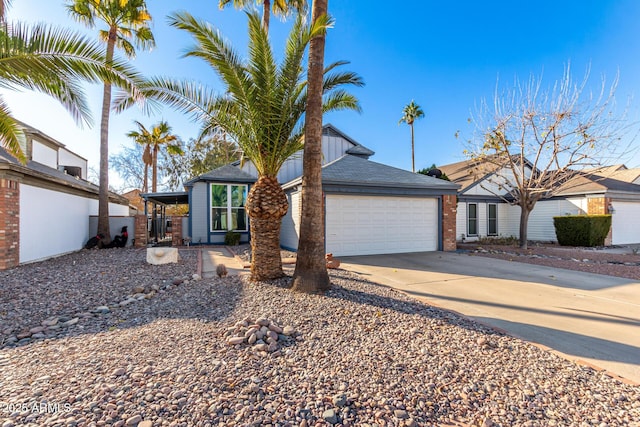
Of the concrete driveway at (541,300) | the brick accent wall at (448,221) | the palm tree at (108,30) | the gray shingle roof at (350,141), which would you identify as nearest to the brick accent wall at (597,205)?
the brick accent wall at (448,221)

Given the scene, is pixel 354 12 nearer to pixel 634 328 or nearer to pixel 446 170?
pixel 634 328

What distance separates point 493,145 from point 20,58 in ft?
48.0

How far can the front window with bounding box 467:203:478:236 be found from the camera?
1631 cm

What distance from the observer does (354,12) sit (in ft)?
29.1

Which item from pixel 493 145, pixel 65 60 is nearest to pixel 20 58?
pixel 65 60

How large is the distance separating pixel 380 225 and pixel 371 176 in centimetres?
187

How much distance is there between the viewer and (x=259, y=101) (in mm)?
6004

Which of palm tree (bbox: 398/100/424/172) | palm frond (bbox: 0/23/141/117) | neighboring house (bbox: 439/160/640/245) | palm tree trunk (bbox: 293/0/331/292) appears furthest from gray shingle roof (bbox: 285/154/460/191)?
palm tree (bbox: 398/100/424/172)

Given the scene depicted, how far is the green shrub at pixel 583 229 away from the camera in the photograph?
13.5 m

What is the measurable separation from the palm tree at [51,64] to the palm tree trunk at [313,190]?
11.2 feet

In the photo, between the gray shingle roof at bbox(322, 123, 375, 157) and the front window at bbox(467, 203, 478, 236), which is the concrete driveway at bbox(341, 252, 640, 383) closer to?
the front window at bbox(467, 203, 478, 236)

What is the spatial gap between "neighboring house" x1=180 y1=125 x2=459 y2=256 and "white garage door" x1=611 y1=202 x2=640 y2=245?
9555 millimetres

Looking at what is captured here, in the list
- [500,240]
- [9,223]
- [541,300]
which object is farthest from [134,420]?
[500,240]

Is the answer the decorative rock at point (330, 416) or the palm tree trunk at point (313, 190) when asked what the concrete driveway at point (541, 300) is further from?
the decorative rock at point (330, 416)
